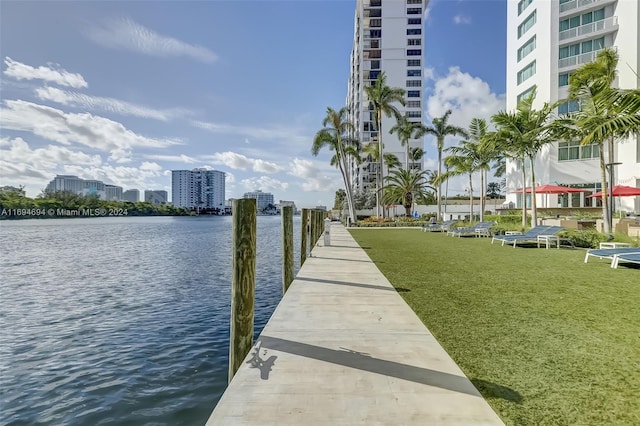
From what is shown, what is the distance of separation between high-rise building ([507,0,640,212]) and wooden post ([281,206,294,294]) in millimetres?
30694

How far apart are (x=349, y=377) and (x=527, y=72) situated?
146 feet

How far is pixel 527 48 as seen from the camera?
38.5m

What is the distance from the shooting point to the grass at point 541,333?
3.26 meters

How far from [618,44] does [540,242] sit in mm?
26485

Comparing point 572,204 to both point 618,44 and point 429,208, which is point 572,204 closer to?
point 618,44

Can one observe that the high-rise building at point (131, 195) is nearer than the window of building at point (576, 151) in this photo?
No

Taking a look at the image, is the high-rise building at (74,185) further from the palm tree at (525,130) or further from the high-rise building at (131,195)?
the palm tree at (525,130)

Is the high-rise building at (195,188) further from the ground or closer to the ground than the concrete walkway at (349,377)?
further from the ground

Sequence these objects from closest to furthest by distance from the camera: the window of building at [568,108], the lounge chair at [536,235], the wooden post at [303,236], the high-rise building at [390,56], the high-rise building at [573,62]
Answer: the wooden post at [303,236] < the lounge chair at [536,235] < the high-rise building at [573,62] < the window of building at [568,108] < the high-rise building at [390,56]

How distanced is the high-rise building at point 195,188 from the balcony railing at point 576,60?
167m

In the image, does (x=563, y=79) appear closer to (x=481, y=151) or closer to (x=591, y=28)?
(x=591, y=28)

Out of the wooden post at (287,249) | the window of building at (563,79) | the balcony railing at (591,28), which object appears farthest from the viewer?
the window of building at (563,79)

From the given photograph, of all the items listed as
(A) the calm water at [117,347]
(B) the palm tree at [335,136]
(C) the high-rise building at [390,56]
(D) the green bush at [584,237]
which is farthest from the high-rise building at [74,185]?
(D) the green bush at [584,237]

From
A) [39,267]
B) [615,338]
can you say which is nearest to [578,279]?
[615,338]
